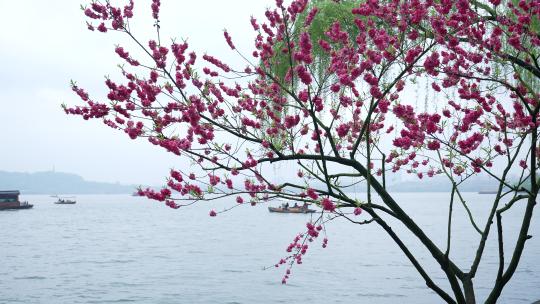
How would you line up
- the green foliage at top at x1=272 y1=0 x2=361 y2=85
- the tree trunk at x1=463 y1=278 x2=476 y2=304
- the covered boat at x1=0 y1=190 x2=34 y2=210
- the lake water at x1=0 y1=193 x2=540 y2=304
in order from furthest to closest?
the covered boat at x1=0 y1=190 x2=34 y2=210, the lake water at x1=0 y1=193 x2=540 y2=304, the green foliage at top at x1=272 y1=0 x2=361 y2=85, the tree trunk at x1=463 y1=278 x2=476 y2=304

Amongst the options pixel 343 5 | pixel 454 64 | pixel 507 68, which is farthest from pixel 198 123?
pixel 507 68

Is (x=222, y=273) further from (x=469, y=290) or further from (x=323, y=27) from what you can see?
(x=469, y=290)

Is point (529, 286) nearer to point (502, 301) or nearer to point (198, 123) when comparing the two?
point (502, 301)

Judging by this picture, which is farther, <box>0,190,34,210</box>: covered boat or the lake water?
<box>0,190,34,210</box>: covered boat

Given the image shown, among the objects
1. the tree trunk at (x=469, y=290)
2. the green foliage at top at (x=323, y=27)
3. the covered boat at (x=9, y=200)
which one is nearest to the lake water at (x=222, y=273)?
the green foliage at top at (x=323, y=27)

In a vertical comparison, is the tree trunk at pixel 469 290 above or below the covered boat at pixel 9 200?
below

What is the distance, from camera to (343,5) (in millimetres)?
9797

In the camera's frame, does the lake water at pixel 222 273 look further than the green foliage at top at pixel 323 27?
Yes

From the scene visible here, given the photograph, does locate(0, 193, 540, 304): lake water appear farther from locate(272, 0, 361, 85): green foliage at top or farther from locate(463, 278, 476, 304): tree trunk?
locate(463, 278, 476, 304): tree trunk

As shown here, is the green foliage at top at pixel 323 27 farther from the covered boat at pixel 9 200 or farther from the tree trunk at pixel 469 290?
the covered boat at pixel 9 200

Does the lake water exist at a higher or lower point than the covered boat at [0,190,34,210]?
lower

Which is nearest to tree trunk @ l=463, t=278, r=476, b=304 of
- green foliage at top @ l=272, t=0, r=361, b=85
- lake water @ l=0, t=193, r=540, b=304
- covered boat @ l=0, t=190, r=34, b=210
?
green foliage at top @ l=272, t=0, r=361, b=85

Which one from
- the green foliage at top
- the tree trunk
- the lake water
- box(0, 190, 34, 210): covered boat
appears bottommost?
the lake water

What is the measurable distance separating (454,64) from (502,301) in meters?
24.0
